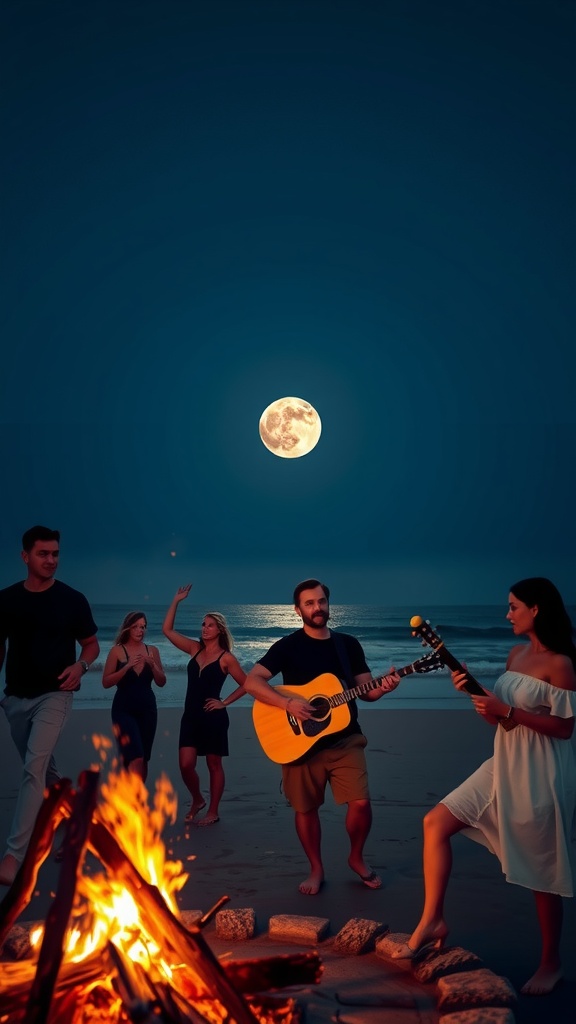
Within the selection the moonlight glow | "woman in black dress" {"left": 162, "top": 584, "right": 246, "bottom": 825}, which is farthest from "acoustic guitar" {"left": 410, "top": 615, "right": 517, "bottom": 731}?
the moonlight glow

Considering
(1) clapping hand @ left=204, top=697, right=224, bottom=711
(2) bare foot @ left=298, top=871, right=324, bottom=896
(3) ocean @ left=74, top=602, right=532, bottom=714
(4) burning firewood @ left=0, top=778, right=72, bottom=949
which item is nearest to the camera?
(4) burning firewood @ left=0, top=778, right=72, bottom=949

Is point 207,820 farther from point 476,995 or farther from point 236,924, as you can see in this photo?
point 476,995

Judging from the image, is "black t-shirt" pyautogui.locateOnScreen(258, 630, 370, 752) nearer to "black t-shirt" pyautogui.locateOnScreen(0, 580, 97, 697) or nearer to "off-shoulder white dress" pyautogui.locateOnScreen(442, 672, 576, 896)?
"black t-shirt" pyautogui.locateOnScreen(0, 580, 97, 697)

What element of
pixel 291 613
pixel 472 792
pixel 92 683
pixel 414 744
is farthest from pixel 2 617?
pixel 291 613

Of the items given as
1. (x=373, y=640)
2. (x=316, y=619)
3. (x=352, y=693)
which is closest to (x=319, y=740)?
(x=352, y=693)

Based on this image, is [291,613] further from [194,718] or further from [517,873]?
[517,873]

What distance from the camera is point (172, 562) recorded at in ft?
205

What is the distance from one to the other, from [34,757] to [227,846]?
1.81m

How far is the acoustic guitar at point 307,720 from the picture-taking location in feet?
19.1

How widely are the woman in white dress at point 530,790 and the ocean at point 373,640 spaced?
11582 mm

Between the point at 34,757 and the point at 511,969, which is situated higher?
the point at 34,757

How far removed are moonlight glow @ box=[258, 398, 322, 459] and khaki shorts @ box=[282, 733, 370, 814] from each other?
1383 inches

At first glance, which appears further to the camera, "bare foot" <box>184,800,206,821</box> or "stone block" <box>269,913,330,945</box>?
"bare foot" <box>184,800,206,821</box>

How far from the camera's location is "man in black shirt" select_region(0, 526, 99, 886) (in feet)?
18.6
